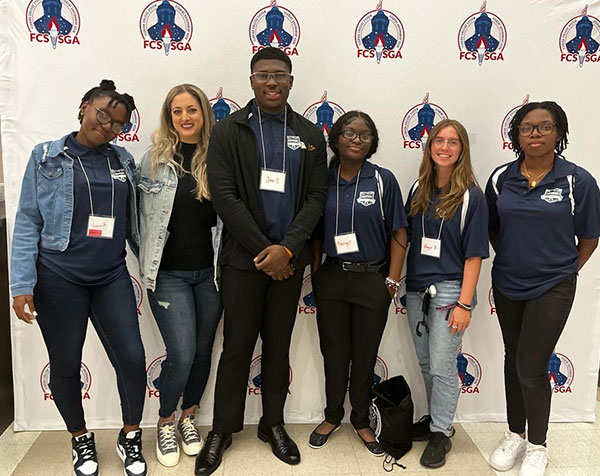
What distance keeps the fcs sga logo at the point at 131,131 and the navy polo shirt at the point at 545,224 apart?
5.74 feet

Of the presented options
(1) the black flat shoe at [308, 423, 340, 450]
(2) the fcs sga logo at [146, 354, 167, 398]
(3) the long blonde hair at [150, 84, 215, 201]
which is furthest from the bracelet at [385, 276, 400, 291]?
(2) the fcs sga logo at [146, 354, 167, 398]

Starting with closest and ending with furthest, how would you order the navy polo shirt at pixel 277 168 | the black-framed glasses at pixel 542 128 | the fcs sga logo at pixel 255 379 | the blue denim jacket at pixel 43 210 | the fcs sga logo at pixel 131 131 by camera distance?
the blue denim jacket at pixel 43 210 → the black-framed glasses at pixel 542 128 → the navy polo shirt at pixel 277 168 → the fcs sga logo at pixel 131 131 → the fcs sga logo at pixel 255 379

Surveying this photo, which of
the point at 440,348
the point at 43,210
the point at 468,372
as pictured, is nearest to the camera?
the point at 43,210

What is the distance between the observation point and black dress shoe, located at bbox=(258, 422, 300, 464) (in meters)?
2.31

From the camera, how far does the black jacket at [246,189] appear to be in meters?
2.02

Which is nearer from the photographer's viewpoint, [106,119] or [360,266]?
[106,119]

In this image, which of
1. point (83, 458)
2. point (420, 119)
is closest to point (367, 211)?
point (420, 119)

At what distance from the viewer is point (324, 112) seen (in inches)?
97.3

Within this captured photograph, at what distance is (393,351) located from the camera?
268 cm

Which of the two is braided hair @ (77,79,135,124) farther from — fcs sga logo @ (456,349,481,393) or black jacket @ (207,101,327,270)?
fcs sga logo @ (456,349,481,393)

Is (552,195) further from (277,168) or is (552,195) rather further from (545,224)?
(277,168)

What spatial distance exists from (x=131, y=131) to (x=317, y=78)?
0.96 metres

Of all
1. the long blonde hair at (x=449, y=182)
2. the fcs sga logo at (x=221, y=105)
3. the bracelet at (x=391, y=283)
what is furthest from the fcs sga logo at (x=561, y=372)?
the fcs sga logo at (x=221, y=105)

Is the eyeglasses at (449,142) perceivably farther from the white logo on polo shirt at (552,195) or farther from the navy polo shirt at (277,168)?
the navy polo shirt at (277,168)
